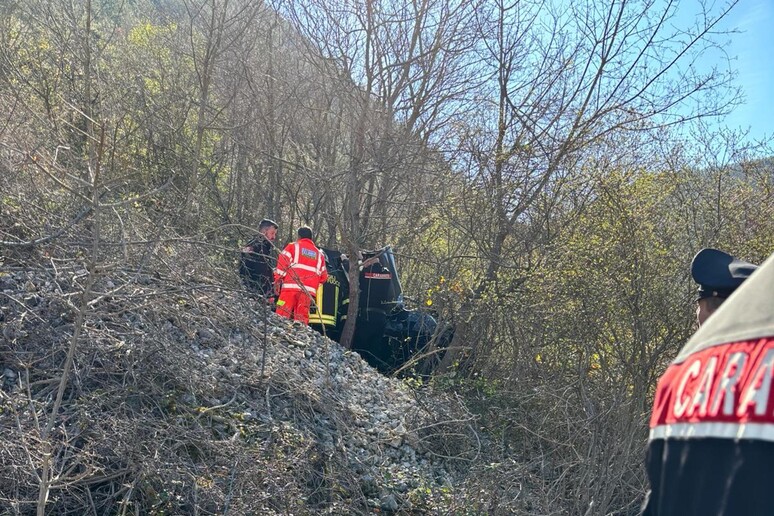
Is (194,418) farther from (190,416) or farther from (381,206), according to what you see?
(381,206)

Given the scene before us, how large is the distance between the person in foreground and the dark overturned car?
27.9 ft

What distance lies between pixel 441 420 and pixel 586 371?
1.47m

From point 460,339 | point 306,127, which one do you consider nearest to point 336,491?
point 460,339

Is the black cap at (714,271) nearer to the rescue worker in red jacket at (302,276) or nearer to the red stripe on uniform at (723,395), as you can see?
the red stripe on uniform at (723,395)

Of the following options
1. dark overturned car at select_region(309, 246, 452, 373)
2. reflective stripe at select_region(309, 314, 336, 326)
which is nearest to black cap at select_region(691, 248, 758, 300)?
dark overturned car at select_region(309, 246, 452, 373)

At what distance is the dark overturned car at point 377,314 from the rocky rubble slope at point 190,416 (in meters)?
2.31

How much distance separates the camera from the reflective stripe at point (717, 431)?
103 centimetres

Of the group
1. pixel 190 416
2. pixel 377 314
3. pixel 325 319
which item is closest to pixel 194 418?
pixel 190 416

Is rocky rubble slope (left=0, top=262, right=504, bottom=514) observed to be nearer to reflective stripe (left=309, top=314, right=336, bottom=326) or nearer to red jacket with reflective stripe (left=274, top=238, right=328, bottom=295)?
red jacket with reflective stripe (left=274, top=238, right=328, bottom=295)

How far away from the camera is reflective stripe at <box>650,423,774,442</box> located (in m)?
1.03

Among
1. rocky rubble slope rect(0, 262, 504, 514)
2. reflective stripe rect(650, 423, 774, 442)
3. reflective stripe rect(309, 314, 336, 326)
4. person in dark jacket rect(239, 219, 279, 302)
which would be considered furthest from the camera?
reflective stripe rect(309, 314, 336, 326)

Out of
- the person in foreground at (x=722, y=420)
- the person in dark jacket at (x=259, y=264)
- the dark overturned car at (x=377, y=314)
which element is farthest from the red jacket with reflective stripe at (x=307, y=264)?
the person in foreground at (x=722, y=420)

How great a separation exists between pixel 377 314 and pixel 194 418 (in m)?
4.91

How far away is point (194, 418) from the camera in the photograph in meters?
5.30
